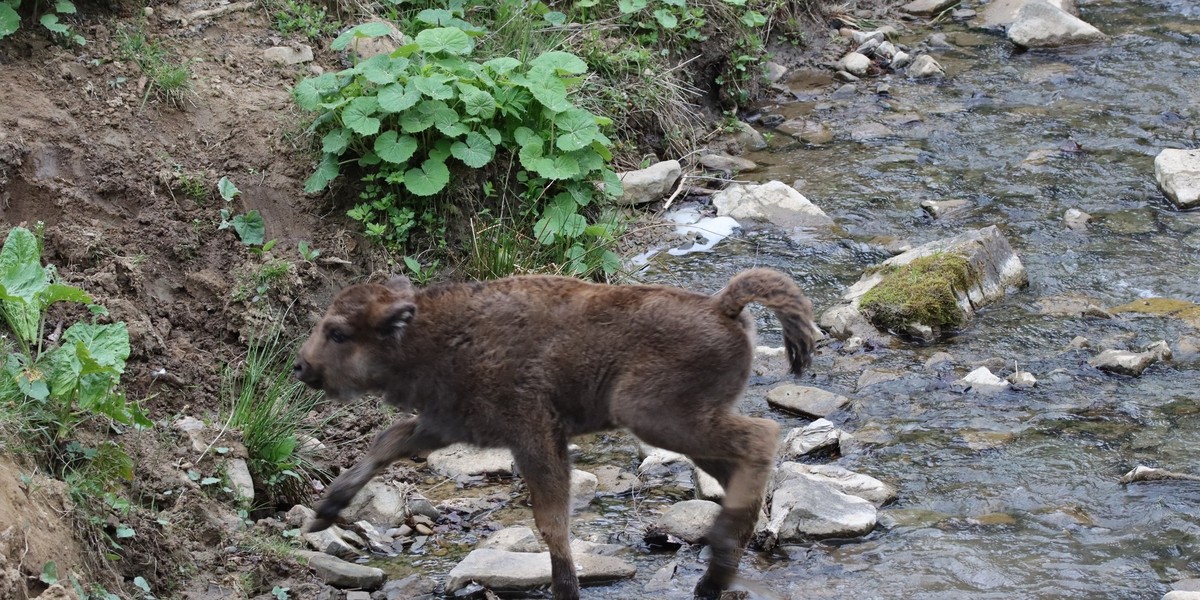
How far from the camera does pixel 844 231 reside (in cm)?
1073

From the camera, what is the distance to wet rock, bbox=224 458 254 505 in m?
6.69

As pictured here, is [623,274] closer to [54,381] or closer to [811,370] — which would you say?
[811,370]

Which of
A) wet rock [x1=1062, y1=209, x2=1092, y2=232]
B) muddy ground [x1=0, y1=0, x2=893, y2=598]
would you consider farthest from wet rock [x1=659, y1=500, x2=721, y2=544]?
wet rock [x1=1062, y1=209, x2=1092, y2=232]

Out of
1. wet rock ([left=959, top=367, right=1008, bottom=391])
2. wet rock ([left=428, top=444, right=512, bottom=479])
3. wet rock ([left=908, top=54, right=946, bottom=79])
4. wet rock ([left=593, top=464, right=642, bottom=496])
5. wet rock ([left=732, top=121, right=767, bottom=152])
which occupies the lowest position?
wet rock ([left=428, top=444, right=512, bottom=479])

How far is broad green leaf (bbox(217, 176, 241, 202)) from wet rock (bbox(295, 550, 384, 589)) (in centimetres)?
314

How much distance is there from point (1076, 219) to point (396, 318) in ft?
21.7

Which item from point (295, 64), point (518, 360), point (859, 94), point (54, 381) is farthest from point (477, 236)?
point (859, 94)

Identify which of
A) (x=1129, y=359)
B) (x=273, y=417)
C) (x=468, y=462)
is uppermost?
(x=1129, y=359)

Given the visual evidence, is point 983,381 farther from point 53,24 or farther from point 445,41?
point 53,24

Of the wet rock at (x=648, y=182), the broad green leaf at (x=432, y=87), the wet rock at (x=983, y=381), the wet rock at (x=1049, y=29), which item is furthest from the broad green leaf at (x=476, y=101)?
the wet rock at (x=1049, y=29)

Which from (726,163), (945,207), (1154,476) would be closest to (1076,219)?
(945,207)

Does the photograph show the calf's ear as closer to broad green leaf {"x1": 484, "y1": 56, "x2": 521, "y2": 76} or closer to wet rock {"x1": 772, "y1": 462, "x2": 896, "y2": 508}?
wet rock {"x1": 772, "y1": 462, "x2": 896, "y2": 508}

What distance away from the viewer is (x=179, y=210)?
839 cm

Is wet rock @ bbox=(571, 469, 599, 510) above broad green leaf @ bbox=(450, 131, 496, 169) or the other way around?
the other way around
